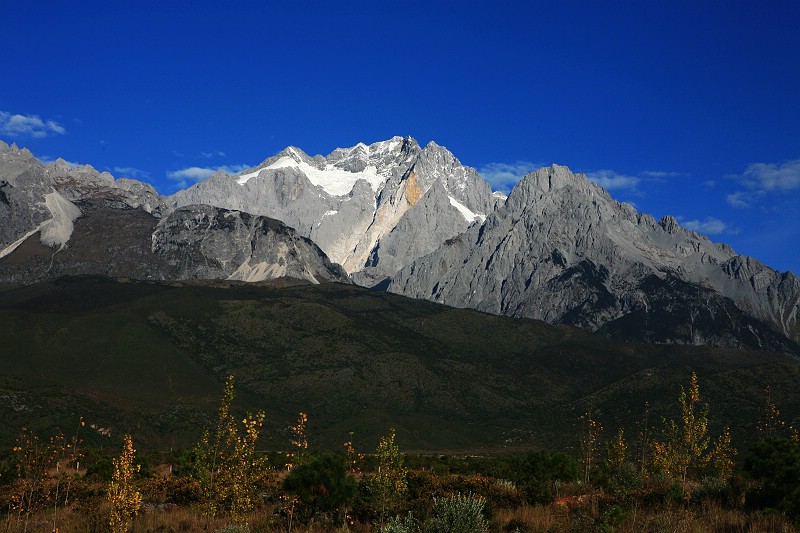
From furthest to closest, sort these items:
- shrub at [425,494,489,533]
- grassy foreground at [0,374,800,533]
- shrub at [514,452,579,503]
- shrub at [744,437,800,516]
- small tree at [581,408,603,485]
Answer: shrub at [514,452,579,503] → small tree at [581,408,603,485] → shrub at [744,437,800,516] → grassy foreground at [0,374,800,533] → shrub at [425,494,489,533]

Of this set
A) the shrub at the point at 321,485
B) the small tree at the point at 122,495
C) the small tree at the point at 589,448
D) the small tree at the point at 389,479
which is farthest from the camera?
the small tree at the point at 589,448

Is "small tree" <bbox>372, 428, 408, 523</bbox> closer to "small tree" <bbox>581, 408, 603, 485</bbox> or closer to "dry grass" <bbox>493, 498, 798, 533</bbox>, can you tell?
"dry grass" <bbox>493, 498, 798, 533</bbox>

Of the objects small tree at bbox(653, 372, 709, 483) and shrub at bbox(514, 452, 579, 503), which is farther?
shrub at bbox(514, 452, 579, 503)

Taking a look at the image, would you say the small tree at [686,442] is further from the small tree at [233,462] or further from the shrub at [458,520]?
the small tree at [233,462]

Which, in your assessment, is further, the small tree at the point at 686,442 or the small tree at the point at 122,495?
the small tree at the point at 686,442

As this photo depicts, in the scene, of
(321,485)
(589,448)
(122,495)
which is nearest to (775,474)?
(321,485)

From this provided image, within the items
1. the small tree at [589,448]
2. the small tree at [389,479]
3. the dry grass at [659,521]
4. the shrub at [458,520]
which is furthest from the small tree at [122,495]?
the small tree at [589,448]

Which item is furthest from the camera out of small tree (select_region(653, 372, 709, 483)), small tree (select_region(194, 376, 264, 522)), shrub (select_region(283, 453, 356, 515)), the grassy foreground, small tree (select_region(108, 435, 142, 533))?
small tree (select_region(653, 372, 709, 483))

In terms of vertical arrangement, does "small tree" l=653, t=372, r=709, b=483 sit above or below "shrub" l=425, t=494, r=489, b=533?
above

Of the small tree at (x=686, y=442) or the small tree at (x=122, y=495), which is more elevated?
the small tree at (x=686, y=442)

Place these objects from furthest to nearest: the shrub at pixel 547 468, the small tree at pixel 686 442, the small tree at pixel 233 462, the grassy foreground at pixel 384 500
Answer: the shrub at pixel 547 468 < the small tree at pixel 686 442 < the small tree at pixel 233 462 < the grassy foreground at pixel 384 500

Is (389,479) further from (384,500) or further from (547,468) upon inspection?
(547,468)

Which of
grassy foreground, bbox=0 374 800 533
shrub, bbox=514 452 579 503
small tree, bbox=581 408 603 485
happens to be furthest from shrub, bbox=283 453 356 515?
shrub, bbox=514 452 579 503

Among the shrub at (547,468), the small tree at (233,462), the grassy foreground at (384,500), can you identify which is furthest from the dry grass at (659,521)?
the shrub at (547,468)
